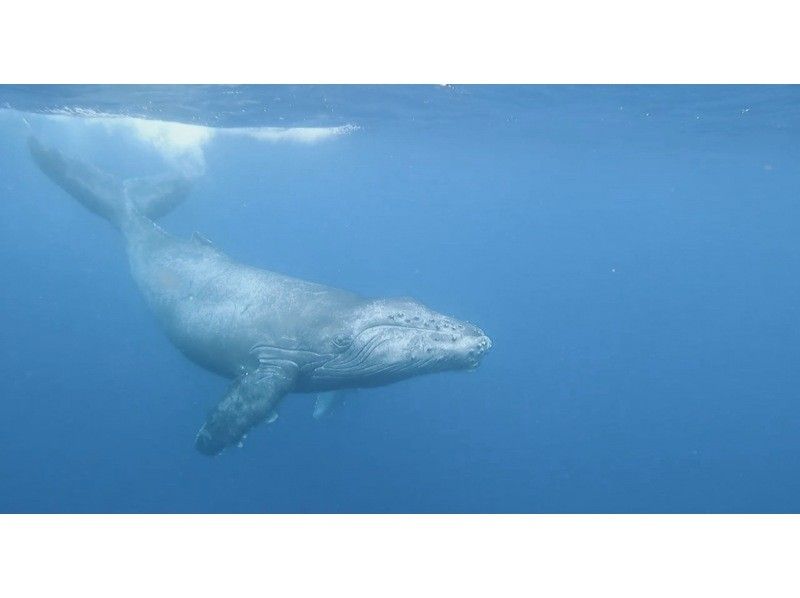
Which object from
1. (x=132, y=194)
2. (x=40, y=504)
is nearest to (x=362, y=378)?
(x=132, y=194)

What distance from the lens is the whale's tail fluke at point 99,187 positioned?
46.7ft

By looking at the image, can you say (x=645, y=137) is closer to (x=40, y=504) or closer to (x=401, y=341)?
(x=401, y=341)

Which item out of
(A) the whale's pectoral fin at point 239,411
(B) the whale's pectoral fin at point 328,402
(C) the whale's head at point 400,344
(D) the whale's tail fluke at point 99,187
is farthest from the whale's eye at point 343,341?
(D) the whale's tail fluke at point 99,187

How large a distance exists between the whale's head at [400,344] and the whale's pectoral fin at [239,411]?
0.97m

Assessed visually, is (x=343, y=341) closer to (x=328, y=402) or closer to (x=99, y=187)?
(x=328, y=402)

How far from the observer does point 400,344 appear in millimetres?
9812

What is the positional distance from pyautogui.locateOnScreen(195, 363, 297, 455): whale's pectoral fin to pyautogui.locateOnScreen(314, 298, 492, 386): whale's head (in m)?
0.97

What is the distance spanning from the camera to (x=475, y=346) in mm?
9547

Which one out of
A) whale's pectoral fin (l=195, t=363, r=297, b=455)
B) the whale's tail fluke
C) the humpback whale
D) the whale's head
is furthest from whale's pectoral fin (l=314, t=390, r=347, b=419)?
the whale's tail fluke

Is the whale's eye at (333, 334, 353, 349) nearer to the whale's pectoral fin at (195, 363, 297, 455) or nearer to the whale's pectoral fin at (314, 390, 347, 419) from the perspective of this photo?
the whale's pectoral fin at (195, 363, 297, 455)

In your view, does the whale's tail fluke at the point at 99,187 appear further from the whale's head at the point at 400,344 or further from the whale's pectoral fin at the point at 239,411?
the whale's head at the point at 400,344

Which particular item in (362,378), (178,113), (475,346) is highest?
(178,113)

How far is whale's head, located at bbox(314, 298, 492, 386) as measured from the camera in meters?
9.65

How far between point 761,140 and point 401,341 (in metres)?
25.1
